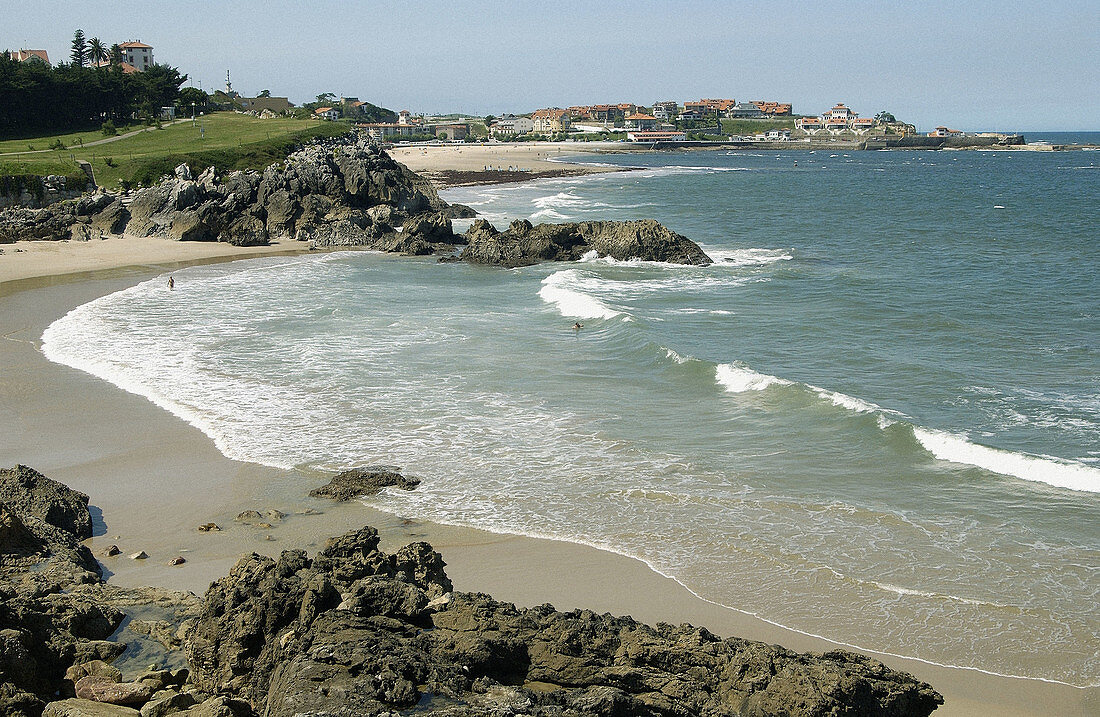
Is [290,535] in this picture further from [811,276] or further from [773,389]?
[811,276]

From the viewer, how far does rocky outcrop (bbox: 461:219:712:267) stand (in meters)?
38.5

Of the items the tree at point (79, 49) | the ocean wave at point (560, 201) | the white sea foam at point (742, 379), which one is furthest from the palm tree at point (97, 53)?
the white sea foam at point (742, 379)

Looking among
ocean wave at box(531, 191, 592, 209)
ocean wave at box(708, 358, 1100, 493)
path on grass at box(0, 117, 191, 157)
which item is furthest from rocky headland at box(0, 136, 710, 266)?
ocean wave at box(708, 358, 1100, 493)

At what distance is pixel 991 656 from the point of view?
30.4ft

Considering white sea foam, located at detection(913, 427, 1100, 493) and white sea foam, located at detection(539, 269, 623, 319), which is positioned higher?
white sea foam, located at detection(539, 269, 623, 319)

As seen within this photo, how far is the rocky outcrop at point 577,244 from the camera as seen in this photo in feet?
126

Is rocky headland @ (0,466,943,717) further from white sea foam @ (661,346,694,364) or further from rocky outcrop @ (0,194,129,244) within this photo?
rocky outcrop @ (0,194,129,244)

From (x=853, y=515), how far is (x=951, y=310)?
17.1 m

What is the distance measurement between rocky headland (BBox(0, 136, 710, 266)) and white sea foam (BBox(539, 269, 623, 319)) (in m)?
5.48

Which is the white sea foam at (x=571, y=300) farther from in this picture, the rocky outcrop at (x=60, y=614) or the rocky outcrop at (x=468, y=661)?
the rocky outcrop at (x=468, y=661)

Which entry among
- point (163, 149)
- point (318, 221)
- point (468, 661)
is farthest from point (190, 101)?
point (468, 661)

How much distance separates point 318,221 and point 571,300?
22193 mm

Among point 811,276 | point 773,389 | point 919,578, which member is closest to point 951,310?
point 811,276

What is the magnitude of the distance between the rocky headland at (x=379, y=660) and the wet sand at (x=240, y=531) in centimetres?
194
